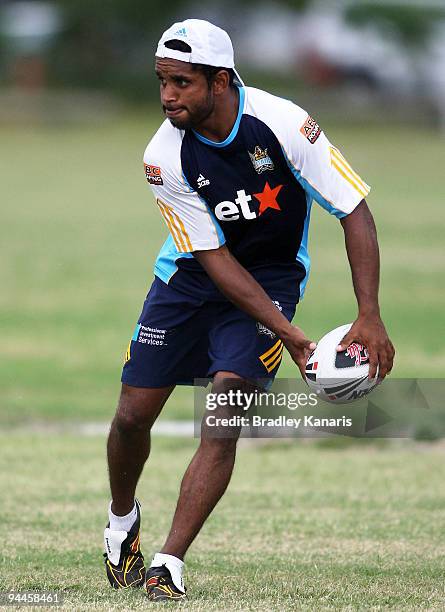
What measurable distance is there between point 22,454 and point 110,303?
6719 mm

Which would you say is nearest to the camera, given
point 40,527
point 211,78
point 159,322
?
point 211,78

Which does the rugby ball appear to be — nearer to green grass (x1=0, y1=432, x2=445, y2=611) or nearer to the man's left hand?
the man's left hand

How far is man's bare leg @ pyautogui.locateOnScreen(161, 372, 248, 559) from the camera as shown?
5.52 metres

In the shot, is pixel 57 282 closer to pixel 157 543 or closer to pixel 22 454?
pixel 22 454

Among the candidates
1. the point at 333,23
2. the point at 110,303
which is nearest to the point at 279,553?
the point at 110,303

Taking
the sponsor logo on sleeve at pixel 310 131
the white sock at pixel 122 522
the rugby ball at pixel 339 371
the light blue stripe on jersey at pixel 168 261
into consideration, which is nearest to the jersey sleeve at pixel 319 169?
the sponsor logo on sleeve at pixel 310 131

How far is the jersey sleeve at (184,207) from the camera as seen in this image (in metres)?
5.68

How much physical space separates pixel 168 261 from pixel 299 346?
2.91 feet

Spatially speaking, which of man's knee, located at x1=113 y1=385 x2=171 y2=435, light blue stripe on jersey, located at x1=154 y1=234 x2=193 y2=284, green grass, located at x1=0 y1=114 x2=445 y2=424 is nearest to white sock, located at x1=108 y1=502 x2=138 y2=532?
man's knee, located at x1=113 y1=385 x2=171 y2=435

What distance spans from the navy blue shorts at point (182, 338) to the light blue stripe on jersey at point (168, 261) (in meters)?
0.06

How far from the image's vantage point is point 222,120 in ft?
18.4

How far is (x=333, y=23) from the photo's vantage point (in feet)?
161

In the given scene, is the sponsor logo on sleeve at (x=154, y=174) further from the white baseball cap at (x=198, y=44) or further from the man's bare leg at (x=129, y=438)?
the man's bare leg at (x=129, y=438)

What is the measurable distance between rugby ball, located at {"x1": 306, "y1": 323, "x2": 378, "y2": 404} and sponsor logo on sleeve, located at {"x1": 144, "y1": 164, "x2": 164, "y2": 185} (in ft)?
3.36
